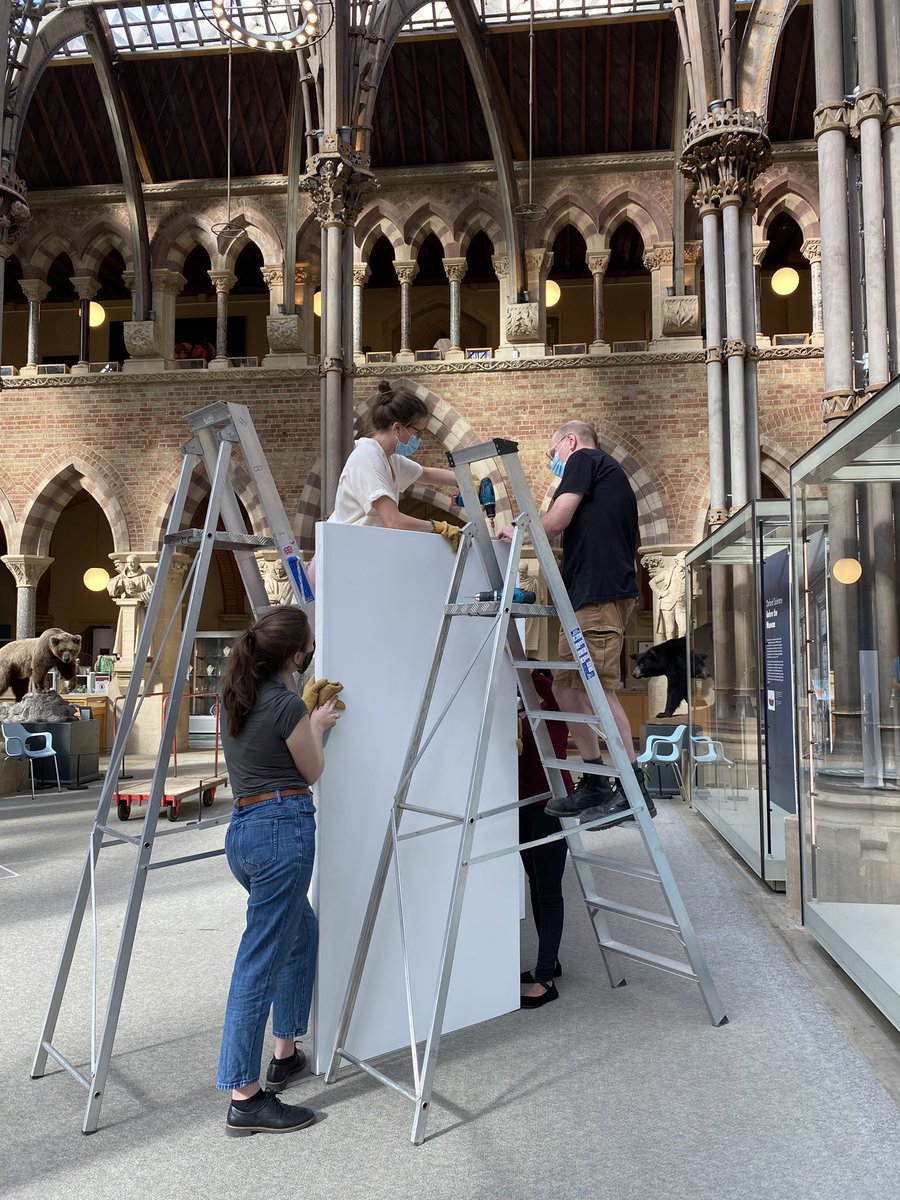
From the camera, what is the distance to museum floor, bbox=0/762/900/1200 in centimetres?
244

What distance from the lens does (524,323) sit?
1645 cm

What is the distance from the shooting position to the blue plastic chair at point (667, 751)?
31.3ft

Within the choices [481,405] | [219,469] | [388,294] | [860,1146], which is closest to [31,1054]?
[219,469]

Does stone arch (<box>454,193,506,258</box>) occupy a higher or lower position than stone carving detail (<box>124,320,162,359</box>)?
higher

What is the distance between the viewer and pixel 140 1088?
119 inches

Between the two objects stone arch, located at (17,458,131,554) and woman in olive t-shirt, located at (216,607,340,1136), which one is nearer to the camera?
woman in olive t-shirt, located at (216,607,340,1136)

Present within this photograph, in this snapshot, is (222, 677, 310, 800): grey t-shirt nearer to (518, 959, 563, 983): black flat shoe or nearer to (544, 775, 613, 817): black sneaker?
(544, 775, 613, 817): black sneaker

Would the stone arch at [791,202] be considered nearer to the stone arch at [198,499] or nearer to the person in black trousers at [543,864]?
the stone arch at [198,499]

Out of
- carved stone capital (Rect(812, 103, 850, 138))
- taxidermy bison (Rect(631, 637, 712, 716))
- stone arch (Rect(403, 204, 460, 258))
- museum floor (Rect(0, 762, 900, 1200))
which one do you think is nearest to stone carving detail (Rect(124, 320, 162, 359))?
stone arch (Rect(403, 204, 460, 258))

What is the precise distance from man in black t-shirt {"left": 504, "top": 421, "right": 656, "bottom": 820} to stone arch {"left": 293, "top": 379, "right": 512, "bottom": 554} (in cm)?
1246

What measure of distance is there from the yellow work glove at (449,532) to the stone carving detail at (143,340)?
15.2m

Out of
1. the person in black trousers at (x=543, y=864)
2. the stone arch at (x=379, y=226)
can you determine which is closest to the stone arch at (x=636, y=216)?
the stone arch at (x=379, y=226)

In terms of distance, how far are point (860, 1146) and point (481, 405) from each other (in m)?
14.5

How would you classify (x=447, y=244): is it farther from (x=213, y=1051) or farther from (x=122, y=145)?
(x=213, y=1051)
